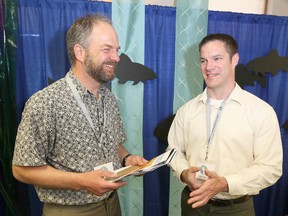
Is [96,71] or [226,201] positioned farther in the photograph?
[226,201]

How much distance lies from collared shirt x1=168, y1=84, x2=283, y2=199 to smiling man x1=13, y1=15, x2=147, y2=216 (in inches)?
19.5

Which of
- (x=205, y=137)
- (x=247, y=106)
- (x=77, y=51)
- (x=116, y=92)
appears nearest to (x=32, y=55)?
(x=116, y=92)

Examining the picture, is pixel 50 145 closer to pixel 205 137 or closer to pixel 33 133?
pixel 33 133

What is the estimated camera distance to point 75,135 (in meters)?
1.22

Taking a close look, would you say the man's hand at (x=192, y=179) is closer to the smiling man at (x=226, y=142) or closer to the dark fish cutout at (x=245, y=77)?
the smiling man at (x=226, y=142)

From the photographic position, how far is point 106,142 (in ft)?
4.38

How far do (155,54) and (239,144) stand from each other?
3.60 ft

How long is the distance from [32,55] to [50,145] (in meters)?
1.07

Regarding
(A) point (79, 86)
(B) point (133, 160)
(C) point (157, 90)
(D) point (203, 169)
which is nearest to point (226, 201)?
(D) point (203, 169)

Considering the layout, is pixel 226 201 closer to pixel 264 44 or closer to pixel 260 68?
pixel 260 68

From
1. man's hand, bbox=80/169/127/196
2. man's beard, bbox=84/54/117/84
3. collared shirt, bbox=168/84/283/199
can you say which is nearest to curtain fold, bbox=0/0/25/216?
man's beard, bbox=84/54/117/84

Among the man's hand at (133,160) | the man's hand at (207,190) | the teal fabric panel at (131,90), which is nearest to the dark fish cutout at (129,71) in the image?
the teal fabric panel at (131,90)

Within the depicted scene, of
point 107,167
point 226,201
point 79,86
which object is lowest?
point 226,201

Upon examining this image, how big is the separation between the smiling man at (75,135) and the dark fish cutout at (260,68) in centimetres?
147
